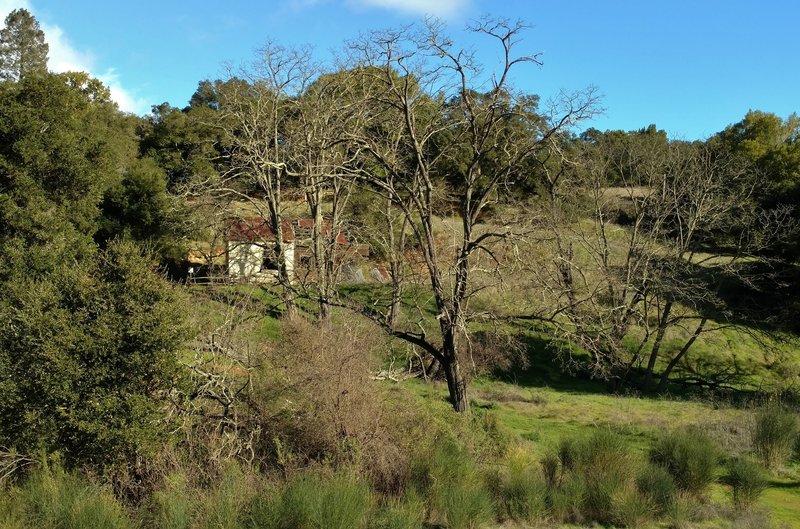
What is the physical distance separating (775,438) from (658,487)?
4.08 m

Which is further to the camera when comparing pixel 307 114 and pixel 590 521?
pixel 307 114

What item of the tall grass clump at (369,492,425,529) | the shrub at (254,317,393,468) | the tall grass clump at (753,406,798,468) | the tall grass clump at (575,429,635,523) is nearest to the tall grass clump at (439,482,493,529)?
the tall grass clump at (369,492,425,529)

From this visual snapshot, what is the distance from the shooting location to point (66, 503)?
761 centimetres

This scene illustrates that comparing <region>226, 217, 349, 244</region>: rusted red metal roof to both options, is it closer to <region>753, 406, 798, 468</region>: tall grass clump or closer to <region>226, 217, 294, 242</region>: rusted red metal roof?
<region>226, 217, 294, 242</region>: rusted red metal roof

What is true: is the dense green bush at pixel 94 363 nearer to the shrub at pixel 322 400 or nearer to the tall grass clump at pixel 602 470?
the shrub at pixel 322 400

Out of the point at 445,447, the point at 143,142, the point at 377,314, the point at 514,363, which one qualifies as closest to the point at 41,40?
the point at 143,142

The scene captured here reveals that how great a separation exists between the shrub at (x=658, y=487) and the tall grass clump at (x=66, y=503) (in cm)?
698

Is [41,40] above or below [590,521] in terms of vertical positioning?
above

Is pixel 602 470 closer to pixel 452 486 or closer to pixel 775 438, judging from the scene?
pixel 452 486

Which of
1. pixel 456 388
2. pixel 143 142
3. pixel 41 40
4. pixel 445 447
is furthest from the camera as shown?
pixel 41 40

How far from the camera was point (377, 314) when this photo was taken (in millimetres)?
12875

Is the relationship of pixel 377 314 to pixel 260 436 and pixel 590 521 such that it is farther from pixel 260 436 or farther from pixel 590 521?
pixel 590 521

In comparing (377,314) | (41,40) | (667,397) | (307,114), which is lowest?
(667,397)

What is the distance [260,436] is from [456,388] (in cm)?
425
